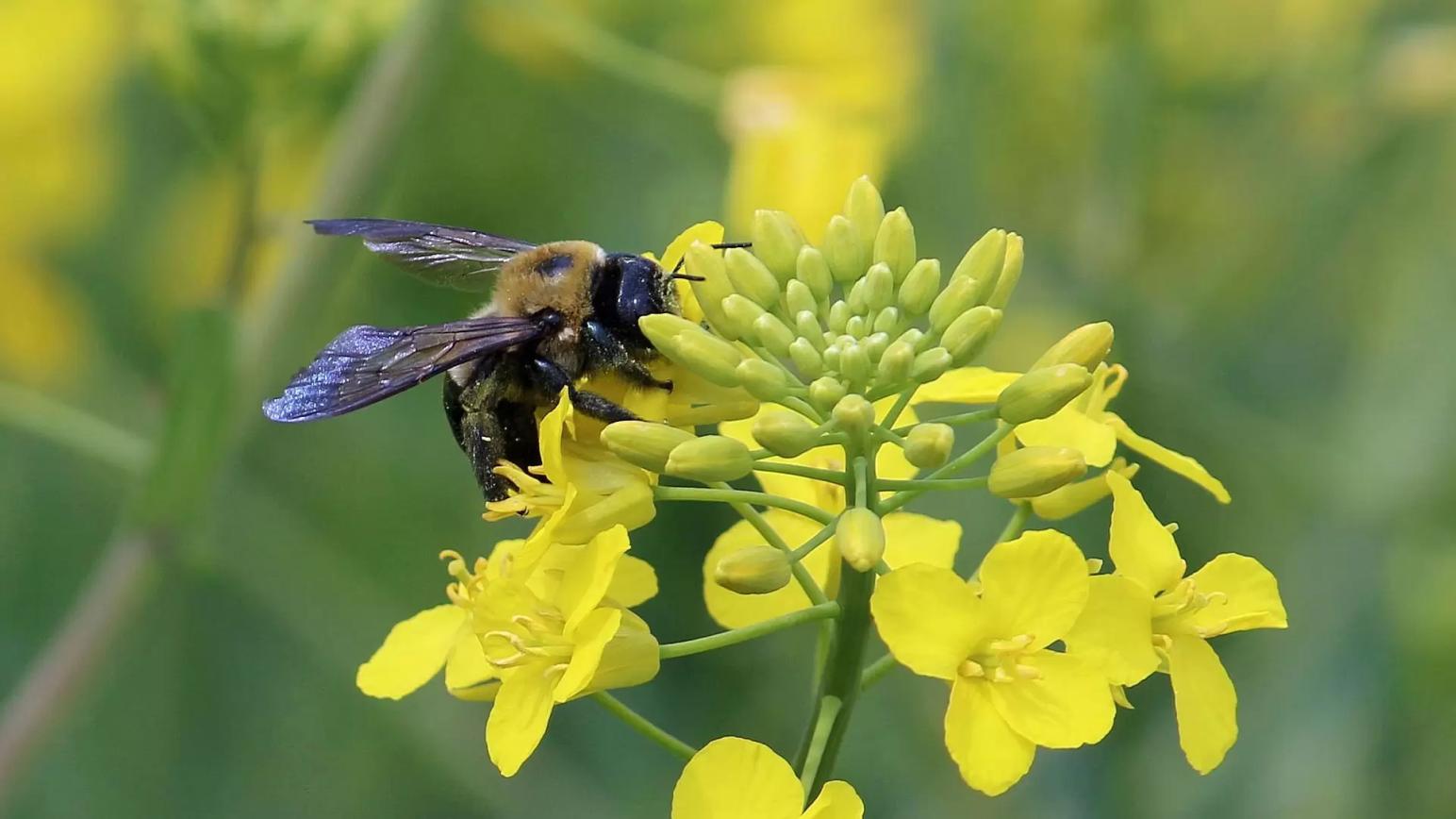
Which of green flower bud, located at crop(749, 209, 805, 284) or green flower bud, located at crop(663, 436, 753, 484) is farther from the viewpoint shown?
green flower bud, located at crop(749, 209, 805, 284)

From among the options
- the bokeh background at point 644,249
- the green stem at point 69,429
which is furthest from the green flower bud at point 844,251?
the green stem at point 69,429

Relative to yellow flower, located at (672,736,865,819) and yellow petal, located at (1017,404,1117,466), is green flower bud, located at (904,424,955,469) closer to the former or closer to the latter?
yellow petal, located at (1017,404,1117,466)

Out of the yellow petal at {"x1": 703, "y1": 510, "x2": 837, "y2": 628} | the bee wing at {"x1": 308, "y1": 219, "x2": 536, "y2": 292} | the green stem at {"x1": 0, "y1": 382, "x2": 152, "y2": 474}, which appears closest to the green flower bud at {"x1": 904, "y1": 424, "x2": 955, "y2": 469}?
the yellow petal at {"x1": 703, "y1": 510, "x2": 837, "y2": 628}

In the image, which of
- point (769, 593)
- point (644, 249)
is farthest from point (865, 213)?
point (644, 249)

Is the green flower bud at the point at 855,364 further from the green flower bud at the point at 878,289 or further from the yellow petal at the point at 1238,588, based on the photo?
the yellow petal at the point at 1238,588

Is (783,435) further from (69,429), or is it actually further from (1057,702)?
(69,429)

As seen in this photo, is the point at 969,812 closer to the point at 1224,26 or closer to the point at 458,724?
the point at 458,724
